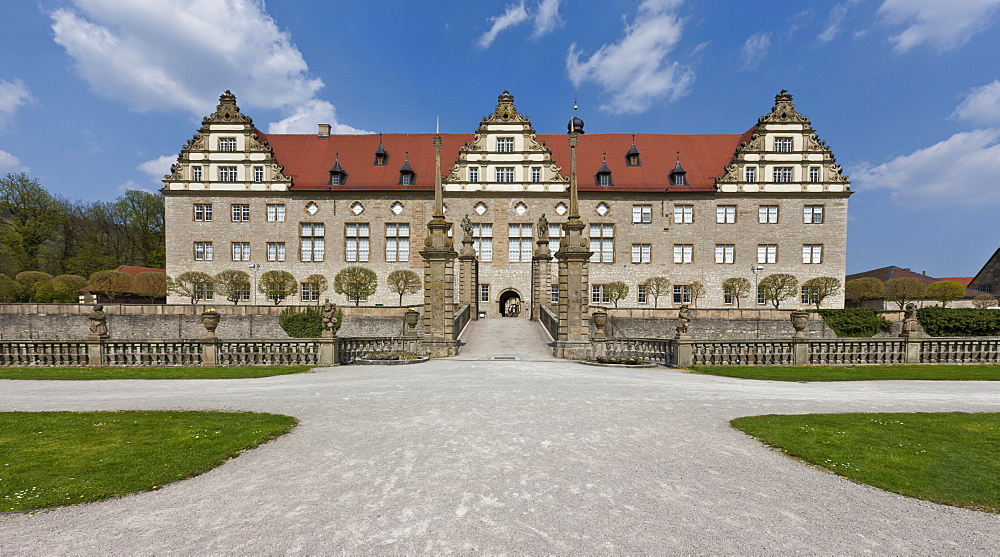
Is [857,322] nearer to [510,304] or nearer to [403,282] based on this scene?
[510,304]

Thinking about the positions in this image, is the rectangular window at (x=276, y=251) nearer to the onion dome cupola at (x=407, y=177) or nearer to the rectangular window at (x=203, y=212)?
the rectangular window at (x=203, y=212)

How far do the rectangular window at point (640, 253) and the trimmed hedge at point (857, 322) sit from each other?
44.2 ft

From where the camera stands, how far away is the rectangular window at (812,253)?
116 feet

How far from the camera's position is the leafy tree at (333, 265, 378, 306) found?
109 ft

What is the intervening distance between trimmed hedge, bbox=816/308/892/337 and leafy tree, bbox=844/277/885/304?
1423 cm

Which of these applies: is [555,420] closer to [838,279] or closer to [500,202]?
[500,202]

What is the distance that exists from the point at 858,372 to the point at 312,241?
121 feet

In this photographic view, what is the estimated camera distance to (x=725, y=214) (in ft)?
119

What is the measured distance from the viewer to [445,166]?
38.7 metres

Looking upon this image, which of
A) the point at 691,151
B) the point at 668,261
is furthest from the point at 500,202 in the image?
the point at 691,151

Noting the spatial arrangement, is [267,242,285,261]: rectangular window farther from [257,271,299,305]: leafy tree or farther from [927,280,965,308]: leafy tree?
[927,280,965,308]: leafy tree

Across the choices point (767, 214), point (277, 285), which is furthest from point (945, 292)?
point (277, 285)

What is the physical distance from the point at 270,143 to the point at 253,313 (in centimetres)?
2198

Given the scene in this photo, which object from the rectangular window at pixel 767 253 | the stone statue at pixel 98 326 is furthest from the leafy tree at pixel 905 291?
the stone statue at pixel 98 326
